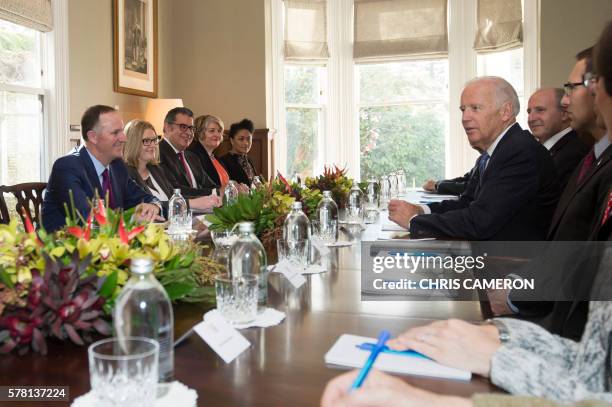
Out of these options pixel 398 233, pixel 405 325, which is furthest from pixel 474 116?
pixel 405 325

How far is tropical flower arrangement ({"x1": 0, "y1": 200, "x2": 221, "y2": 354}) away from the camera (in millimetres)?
1092

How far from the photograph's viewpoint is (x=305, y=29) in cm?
754

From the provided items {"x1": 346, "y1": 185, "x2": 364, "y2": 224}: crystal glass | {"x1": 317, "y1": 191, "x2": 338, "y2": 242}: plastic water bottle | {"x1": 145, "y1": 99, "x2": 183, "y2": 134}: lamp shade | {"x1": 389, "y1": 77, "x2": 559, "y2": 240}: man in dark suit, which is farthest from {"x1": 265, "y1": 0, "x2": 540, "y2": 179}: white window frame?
{"x1": 317, "y1": 191, "x2": 338, "y2": 242}: plastic water bottle

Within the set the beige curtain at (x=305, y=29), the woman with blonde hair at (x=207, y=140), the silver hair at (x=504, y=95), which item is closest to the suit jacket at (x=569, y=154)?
the silver hair at (x=504, y=95)

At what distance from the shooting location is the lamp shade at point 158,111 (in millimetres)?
6125

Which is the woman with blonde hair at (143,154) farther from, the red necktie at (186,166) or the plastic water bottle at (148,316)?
the plastic water bottle at (148,316)

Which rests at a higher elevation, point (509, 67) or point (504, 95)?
point (509, 67)

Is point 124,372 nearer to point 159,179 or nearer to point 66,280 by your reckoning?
point 66,280

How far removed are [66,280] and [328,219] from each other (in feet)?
5.18

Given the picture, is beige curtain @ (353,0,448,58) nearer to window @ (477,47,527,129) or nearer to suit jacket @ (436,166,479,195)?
window @ (477,47,527,129)

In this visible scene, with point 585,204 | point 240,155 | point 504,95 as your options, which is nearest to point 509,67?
point 240,155

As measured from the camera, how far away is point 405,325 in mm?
1314

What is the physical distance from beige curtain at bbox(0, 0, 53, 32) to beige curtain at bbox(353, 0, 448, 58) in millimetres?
3939

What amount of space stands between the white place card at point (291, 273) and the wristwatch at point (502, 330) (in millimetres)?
674
